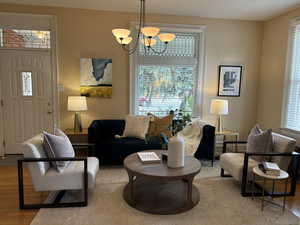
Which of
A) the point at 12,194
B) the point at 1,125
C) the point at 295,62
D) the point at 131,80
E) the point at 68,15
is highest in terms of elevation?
the point at 68,15

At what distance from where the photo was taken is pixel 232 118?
16.3 feet

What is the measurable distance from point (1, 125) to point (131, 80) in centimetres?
269

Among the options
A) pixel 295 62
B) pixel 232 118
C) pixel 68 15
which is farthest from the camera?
pixel 232 118

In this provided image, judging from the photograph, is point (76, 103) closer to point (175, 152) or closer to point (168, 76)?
point (168, 76)

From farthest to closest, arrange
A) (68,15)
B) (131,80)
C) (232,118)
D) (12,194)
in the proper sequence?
(232,118) < (131,80) < (68,15) < (12,194)

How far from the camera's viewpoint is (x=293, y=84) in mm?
4023

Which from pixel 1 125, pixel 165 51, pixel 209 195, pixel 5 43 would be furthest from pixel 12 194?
pixel 165 51

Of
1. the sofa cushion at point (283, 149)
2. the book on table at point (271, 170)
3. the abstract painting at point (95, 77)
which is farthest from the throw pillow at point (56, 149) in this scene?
the sofa cushion at point (283, 149)

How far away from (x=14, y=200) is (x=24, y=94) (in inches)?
89.5

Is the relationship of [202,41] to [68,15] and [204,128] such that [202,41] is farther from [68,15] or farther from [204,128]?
[68,15]

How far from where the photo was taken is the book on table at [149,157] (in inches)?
110

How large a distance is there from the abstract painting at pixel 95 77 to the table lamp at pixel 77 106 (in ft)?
0.98

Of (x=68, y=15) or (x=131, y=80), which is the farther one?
(x=131, y=80)

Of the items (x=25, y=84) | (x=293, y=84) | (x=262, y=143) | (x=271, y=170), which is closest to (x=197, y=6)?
(x=293, y=84)
